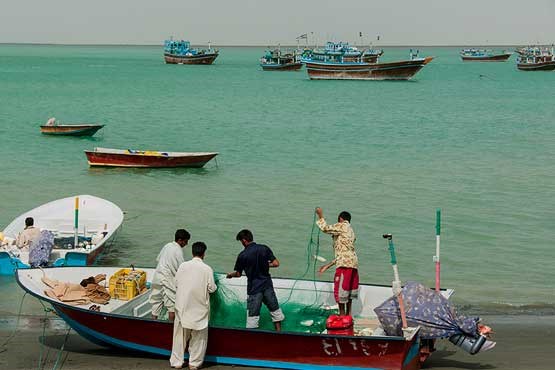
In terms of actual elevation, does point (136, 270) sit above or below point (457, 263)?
above

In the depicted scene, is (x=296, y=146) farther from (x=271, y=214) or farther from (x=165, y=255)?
(x=165, y=255)

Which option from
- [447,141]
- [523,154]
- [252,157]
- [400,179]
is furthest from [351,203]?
[447,141]

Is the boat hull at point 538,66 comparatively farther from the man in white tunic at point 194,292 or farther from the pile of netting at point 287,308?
the man in white tunic at point 194,292

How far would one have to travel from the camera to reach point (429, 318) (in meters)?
10.1

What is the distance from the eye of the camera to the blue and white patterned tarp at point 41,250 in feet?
49.5

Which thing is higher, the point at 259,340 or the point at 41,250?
the point at 41,250

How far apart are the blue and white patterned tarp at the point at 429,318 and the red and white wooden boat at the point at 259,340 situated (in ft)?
0.60

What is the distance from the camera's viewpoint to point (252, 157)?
3594 cm

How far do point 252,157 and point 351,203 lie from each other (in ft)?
37.3

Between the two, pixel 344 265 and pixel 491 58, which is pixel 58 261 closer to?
pixel 344 265

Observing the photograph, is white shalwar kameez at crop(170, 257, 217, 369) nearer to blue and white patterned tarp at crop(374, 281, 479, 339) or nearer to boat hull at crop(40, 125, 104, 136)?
blue and white patterned tarp at crop(374, 281, 479, 339)

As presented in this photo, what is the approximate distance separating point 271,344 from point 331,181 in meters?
19.0

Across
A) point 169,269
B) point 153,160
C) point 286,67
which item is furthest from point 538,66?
point 169,269

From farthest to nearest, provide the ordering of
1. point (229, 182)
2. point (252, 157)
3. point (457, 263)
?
point (252, 157)
point (229, 182)
point (457, 263)
